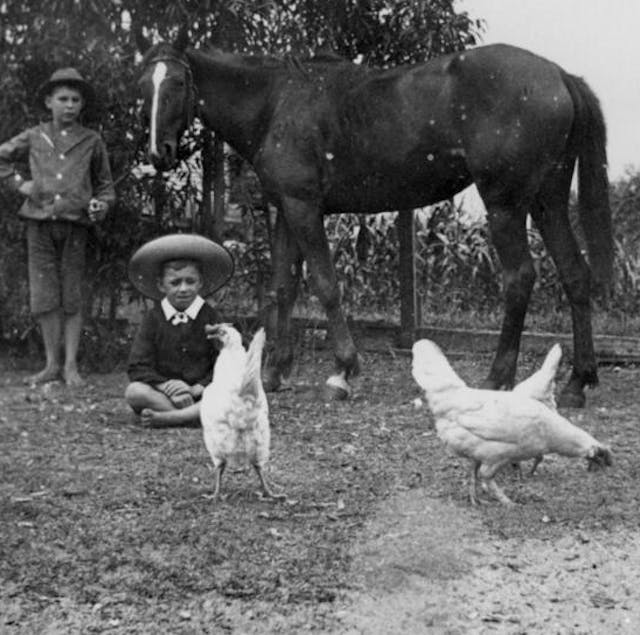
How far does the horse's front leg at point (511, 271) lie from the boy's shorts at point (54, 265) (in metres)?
2.87

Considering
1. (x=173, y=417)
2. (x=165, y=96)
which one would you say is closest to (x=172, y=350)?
(x=173, y=417)

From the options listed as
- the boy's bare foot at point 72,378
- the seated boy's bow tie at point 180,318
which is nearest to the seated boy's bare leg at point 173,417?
the seated boy's bow tie at point 180,318

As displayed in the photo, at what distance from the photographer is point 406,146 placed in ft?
24.1

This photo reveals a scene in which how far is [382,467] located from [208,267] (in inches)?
61.4

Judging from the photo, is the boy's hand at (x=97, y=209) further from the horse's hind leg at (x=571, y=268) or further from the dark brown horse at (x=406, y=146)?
the horse's hind leg at (x=571, y=268)

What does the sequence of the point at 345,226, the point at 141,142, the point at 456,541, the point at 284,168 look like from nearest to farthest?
the point at 456,541 < the point at 284,168 < the point at 141,142 < the point at 345,226

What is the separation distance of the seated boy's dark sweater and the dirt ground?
1.09 ft

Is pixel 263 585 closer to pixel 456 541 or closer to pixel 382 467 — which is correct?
pixel 456 541

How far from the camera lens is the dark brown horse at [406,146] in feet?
22.8

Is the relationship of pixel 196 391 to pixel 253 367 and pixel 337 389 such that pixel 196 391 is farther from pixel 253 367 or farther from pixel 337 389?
pixel 253 367

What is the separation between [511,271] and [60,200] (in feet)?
9.86

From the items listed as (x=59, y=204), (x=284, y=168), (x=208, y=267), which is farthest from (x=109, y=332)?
(x=208, y=267)

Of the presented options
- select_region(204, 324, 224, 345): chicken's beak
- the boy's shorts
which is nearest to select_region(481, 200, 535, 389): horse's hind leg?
select_region(204, 324, 224, 345): chicken's beak

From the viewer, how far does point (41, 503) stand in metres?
4.65
